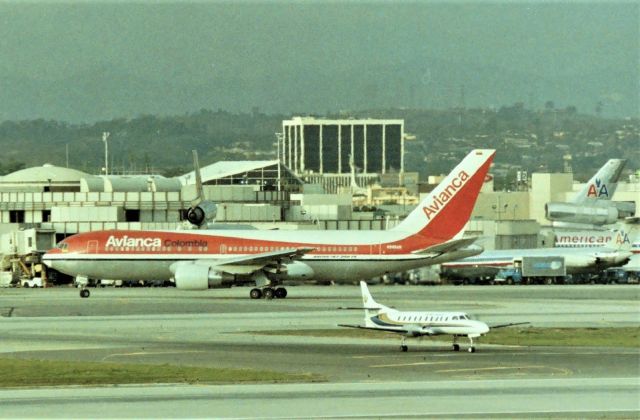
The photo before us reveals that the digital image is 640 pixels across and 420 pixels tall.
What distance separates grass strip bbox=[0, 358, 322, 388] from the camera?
39.8 m

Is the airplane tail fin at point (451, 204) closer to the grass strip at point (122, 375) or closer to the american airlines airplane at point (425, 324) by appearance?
the american airlines airplane at point (425, 324)

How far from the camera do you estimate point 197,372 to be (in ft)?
137

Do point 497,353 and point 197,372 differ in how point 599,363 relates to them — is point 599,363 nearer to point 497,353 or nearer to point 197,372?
point 497,353

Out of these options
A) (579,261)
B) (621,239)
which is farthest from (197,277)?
→ (621,239)

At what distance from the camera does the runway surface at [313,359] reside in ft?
113

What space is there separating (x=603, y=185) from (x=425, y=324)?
9975 cm

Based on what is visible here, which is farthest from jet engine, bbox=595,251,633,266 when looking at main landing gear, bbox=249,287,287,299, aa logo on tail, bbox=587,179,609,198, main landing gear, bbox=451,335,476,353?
main landing gear, bbox=451,335,476,353

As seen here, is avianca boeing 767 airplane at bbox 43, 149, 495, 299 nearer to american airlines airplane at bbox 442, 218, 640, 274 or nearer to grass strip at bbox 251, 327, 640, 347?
grass strip at bbox 251, 327, 640, 347

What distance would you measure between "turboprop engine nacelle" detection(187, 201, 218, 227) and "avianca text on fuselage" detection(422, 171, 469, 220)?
2364 centimetres

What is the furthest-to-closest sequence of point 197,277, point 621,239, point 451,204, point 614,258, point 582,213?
point 582,213 → point 621,239 → point 614,258 → point 451,204 → point 197,277

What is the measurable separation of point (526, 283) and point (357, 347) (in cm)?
6270

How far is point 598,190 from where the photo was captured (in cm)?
14338

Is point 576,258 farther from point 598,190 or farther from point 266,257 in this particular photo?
point 266,257

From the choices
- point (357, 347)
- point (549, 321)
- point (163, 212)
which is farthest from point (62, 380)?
point (163, 212)
